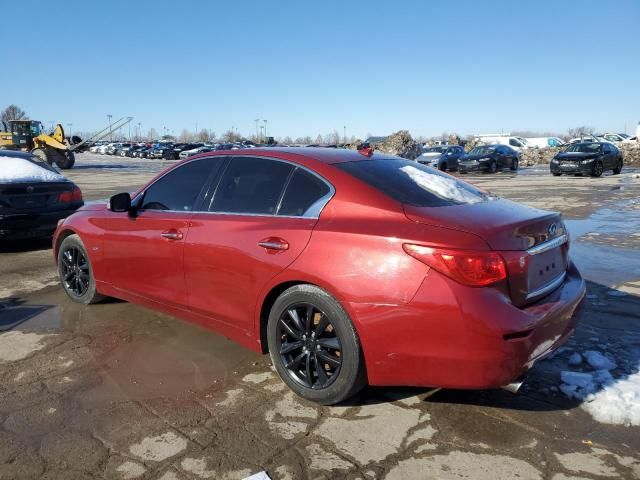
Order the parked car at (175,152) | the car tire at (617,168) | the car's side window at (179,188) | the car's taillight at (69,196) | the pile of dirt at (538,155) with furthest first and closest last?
the parked car at (175,152) → the pile of dirt at (538,155) → the car tire at (617,168) → the car's taillight at (69,196) → the car's side window at (179,188)

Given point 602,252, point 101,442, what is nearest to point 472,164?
point 602,252

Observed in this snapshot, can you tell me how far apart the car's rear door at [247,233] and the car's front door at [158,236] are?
0.56ft

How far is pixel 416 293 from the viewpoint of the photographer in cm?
284

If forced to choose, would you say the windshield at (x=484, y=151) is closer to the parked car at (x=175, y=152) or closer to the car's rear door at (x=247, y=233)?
the car's rear door at (x=247, y=233)

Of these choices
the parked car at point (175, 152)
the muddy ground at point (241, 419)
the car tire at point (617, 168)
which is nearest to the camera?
the muddy ground at point (241, 419)

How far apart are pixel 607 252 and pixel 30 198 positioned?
839 centimetres

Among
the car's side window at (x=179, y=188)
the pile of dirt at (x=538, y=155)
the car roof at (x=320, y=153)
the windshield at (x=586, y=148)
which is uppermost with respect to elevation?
the car roof at (x=320, y=153)

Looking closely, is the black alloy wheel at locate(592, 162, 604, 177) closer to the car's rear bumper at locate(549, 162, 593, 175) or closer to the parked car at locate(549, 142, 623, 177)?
the parked car at locate(549, 142, 623, 177)

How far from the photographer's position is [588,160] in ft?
77.5

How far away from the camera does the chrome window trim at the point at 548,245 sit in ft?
10.0

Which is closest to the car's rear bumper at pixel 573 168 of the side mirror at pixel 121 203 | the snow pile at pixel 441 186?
the snow pile at pixel 441 186

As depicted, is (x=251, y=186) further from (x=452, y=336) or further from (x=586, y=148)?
(x=586, y=148)

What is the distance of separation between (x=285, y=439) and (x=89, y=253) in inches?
121

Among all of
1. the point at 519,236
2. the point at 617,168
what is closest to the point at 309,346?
the point at 519,236
